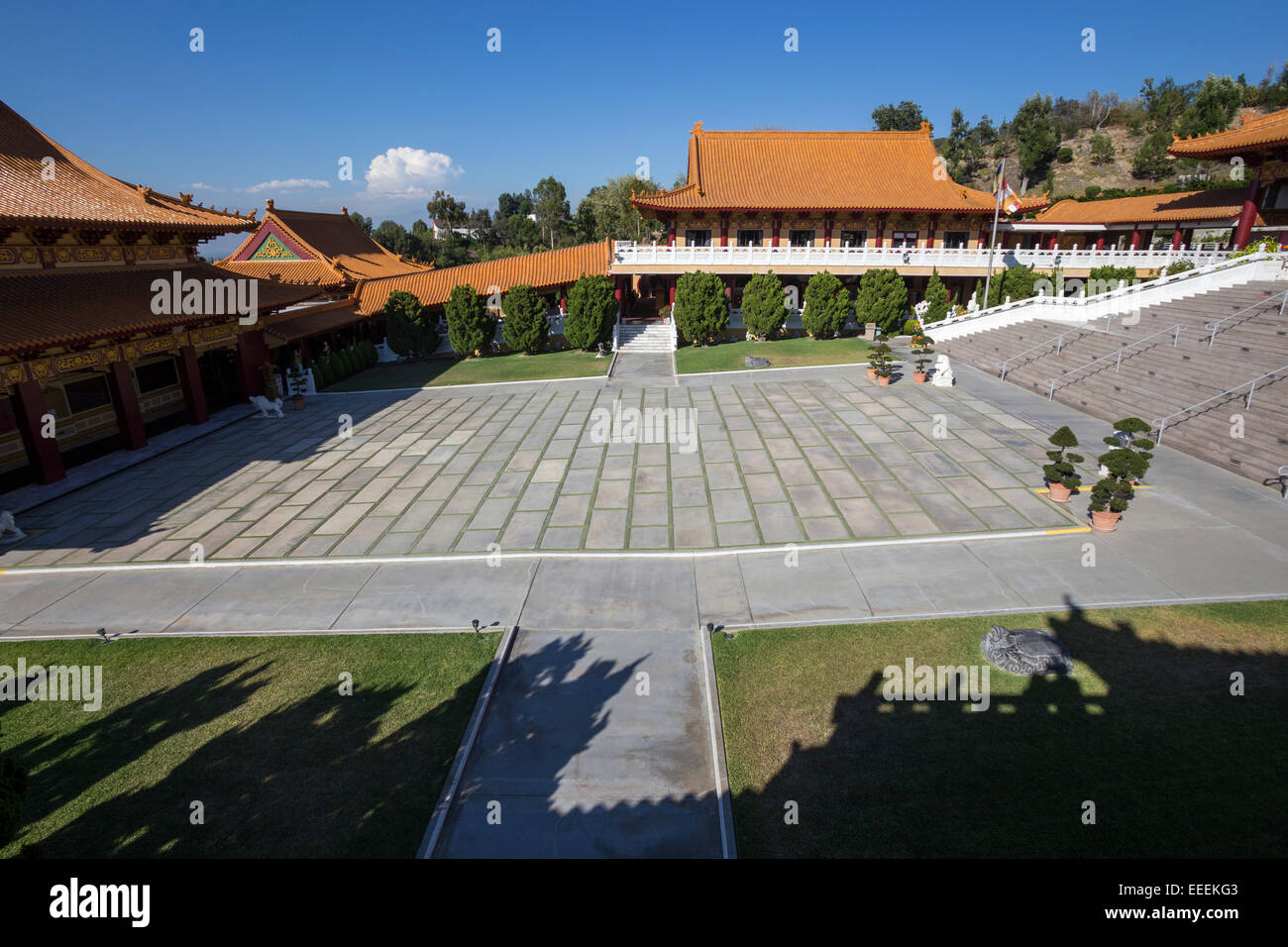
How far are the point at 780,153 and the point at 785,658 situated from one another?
35083 mm

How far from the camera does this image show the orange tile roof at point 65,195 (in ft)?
53.4

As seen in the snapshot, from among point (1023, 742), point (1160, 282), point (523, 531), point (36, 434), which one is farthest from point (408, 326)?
point (1160, 282)

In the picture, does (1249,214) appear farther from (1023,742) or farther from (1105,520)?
(1023,742)

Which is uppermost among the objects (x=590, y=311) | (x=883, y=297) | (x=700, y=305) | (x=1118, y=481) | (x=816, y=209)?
(x=816, y=209)

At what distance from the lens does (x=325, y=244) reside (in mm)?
35469

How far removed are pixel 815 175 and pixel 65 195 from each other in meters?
32.8

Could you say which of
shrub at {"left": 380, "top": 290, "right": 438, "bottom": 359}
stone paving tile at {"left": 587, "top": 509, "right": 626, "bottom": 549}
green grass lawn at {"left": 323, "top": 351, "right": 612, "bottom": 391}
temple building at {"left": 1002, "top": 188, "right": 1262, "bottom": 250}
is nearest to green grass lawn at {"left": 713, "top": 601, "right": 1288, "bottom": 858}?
stone paving tile at {"left": 587, "top": 509, "right": 626, "bottom": 549}

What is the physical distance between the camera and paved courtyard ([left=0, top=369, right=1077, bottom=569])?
1321 centimetres

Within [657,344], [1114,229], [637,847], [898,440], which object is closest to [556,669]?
[637,847]

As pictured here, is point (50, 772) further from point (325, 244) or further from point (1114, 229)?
point (1114, 229)

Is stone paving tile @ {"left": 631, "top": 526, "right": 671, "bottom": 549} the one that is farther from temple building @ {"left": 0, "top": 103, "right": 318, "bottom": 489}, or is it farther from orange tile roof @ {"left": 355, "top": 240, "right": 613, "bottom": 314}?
orange tile roof @ {"left": 355, "top": 240, "right": 613, "bottom": 314}

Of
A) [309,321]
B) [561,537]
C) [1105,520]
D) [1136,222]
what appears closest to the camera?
[1105,520]

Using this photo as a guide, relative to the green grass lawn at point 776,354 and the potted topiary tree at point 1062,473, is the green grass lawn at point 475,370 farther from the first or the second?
the potted topiary tree at point 1062,473

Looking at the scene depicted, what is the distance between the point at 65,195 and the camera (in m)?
17.8
